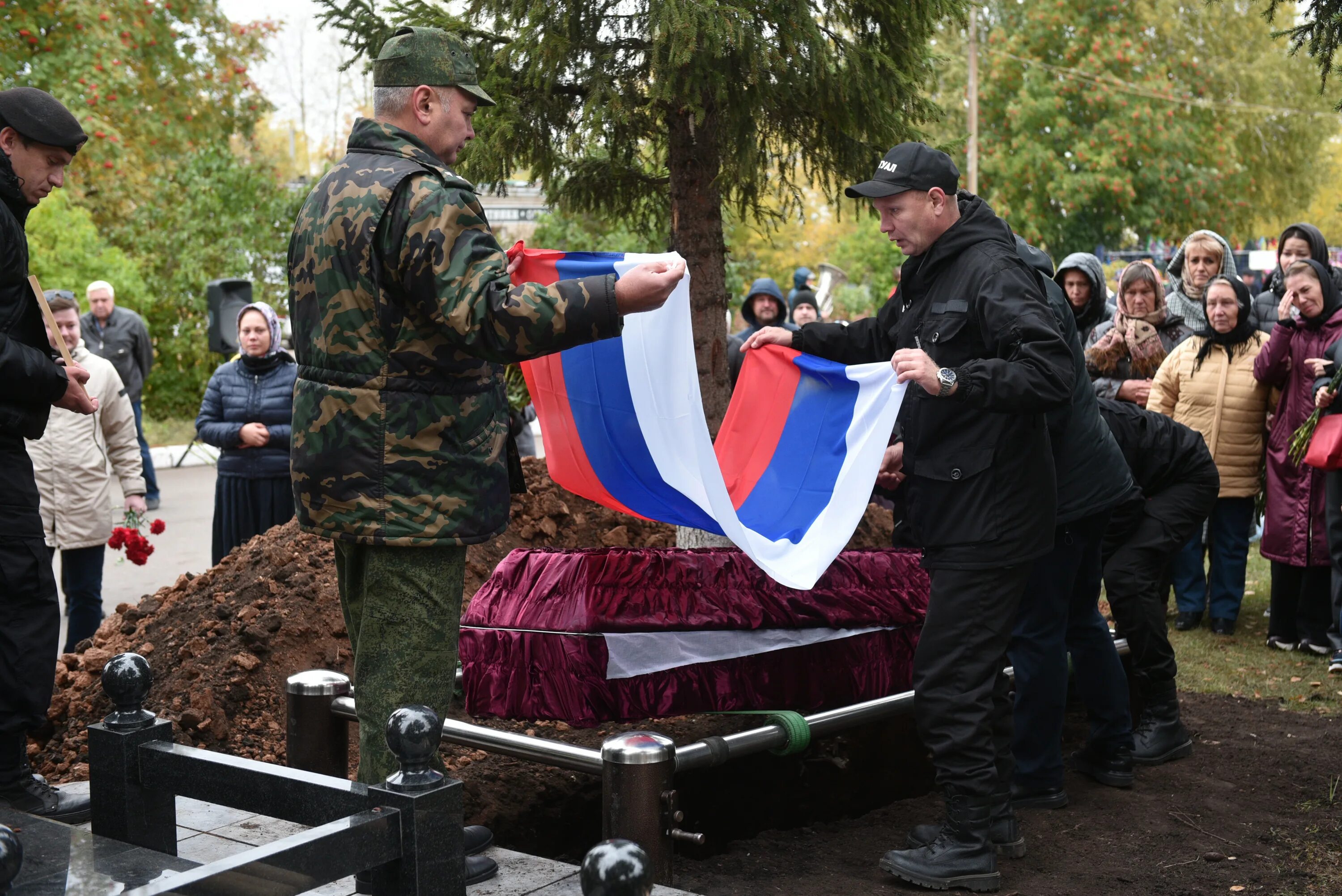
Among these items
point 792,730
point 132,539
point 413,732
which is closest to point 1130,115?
point 132,539

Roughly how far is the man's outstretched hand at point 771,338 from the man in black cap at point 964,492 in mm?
690

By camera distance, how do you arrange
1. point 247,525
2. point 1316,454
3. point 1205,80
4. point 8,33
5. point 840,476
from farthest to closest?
point 1205,80 → point 8,33 → point 247,525 → point 1316,454 → point 840,476

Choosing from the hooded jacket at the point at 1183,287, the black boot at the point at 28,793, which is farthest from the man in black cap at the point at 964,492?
the hooded jacket at the point at 1183,287

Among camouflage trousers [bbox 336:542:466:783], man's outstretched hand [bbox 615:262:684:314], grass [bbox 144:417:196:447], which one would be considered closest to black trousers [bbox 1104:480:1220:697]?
man's outstretched hand [bbox 615:262:684:314]

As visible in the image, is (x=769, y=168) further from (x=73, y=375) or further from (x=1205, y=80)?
(x=1205, y=80)

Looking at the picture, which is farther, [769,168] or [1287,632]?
[1287,632]

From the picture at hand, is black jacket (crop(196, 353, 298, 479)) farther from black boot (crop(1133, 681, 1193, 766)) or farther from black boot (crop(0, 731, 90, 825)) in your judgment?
black boot (crop(1133, 681, 1193, 766))

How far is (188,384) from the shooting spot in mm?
21422

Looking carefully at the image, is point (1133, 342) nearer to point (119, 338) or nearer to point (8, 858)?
point (8, 858)

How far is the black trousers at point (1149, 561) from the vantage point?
17.3ft

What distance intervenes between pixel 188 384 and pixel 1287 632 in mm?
18038

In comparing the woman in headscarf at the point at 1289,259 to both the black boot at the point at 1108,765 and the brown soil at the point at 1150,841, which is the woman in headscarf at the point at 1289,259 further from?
the black boot at the point at 1108,765

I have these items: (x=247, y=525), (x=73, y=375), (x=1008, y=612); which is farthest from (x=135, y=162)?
(x=1008, y=612)

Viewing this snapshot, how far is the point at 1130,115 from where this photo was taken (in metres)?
31.3
